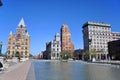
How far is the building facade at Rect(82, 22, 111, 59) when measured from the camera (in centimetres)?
17800

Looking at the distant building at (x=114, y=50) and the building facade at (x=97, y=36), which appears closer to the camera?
the distant building at (x=114, y=50)

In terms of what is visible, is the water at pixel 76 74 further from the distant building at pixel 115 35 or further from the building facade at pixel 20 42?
the distant building at pixel 115 35

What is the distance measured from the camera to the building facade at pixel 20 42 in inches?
7160

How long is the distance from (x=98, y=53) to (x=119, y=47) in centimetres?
4705

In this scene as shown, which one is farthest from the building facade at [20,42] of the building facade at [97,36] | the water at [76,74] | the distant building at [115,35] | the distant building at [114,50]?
the water at [76,74]

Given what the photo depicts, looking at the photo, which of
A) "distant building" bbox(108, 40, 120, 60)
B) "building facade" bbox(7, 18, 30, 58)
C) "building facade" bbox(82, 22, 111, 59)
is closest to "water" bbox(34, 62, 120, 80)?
"distant building" bbox(108, 40, 120, 60)

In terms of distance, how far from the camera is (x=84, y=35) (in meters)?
190

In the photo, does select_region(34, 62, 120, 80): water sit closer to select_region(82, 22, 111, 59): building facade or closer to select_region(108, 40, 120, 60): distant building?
select_region(108, 40, 120, 60): distant building

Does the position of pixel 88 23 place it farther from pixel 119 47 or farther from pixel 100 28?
pixel 119 47

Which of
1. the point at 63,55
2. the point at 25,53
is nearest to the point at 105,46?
the point at 63,55

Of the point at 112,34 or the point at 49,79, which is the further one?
the point at 112,34

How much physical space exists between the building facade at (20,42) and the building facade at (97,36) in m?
56.5

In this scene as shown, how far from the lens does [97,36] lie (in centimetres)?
18262

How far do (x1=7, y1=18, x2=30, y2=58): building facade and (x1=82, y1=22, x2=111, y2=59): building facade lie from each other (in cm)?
5653
